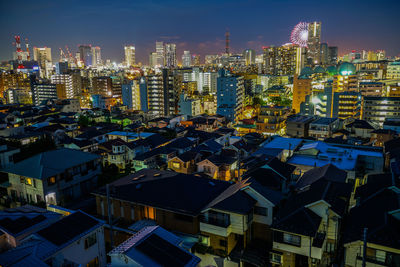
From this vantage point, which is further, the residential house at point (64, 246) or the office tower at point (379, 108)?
the office tower at point (379, 108)

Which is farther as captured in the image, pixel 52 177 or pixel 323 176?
pixel 52 177

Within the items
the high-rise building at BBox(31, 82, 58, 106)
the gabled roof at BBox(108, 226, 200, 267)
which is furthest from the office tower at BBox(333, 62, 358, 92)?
the high-rise building at BBox(31, 82, 58, 106)

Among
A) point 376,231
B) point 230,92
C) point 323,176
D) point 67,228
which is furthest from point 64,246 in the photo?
point 230,92

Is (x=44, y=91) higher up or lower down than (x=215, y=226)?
higher up

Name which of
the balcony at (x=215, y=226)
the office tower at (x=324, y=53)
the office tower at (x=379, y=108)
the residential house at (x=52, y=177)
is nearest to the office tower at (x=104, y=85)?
the residential house at (x=52, y=177)

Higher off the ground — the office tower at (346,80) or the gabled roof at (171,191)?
the office tower at (346,80)

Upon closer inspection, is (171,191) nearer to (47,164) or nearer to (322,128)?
(47,164)

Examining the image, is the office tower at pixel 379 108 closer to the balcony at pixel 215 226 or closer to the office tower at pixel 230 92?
the office tower at pixel 230 92

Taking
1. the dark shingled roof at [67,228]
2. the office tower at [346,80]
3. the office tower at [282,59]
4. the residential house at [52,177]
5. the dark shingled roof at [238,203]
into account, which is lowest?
the residential house at [52,177]
